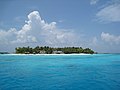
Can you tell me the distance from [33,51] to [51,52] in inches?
337

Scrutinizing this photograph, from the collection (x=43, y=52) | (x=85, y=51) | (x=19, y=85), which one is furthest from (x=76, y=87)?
(x=85, y=51)

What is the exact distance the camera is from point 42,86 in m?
10.6

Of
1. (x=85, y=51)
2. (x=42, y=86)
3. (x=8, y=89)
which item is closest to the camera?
(x=8, y=89)

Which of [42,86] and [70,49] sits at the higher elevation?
[70,49]

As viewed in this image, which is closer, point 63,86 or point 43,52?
point 63,86

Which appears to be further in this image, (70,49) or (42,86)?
(70,49)

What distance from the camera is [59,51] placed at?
86750mm

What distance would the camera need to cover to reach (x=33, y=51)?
82.2m

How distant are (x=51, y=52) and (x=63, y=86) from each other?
7390 cm

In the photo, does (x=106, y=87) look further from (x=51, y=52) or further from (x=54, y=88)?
(x=51, y=52)

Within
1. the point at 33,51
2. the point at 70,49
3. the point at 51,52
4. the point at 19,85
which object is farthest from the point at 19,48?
the point at 19,85

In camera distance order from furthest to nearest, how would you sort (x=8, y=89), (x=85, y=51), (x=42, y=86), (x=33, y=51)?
1. (x=85, y=51)
2. (x=33, y=51)
3. (x=42, y=86)
4. (x=8, y=89)

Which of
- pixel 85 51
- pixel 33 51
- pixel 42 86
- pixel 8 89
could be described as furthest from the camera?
pixel 85 51

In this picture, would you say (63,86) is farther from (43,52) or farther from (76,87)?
(43,52)
